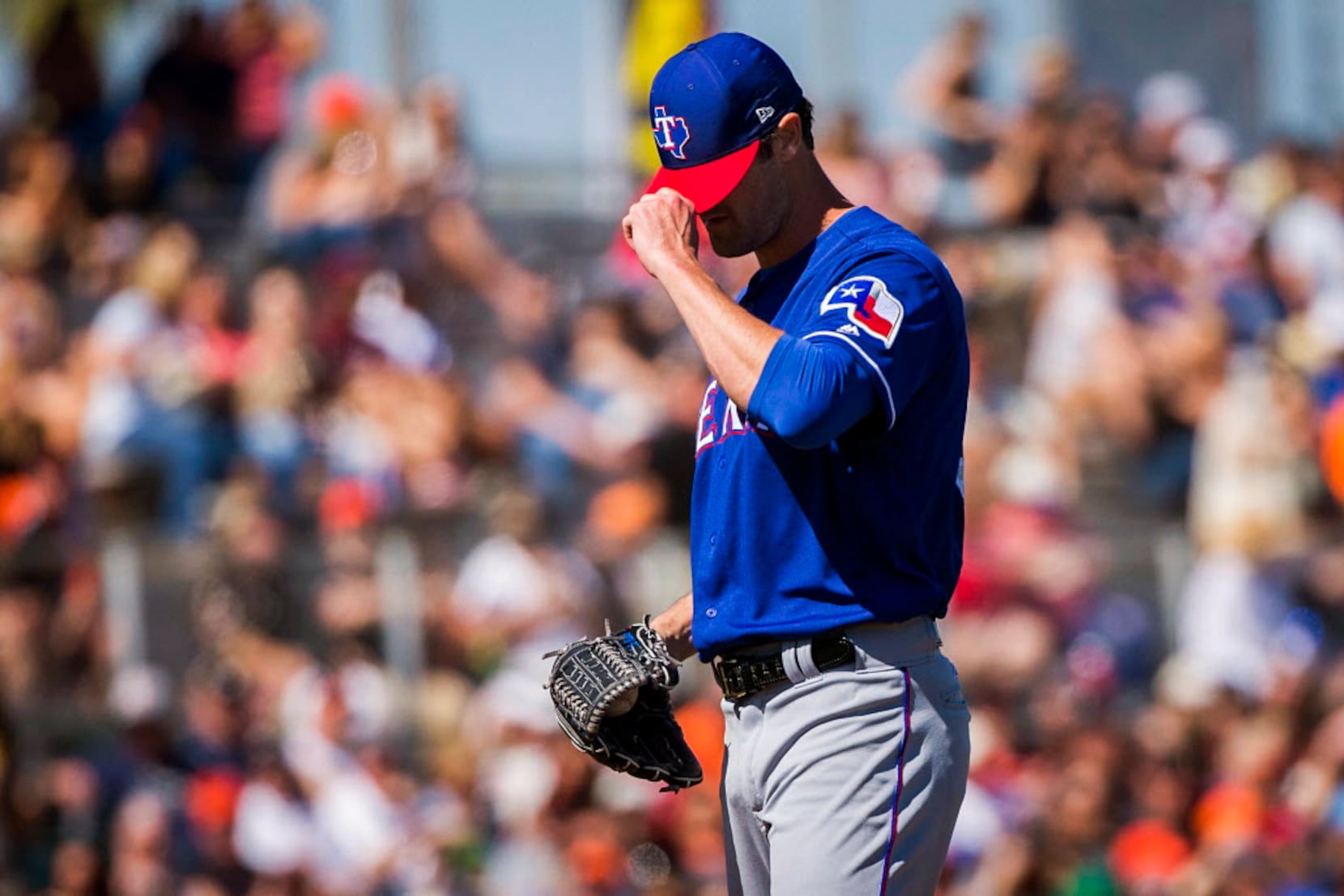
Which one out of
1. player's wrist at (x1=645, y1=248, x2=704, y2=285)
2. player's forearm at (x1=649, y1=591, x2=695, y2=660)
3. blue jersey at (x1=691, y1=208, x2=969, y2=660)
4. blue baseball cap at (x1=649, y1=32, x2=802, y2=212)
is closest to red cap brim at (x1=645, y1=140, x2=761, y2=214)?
blue baseball cap at (x1=649, y1=32, x2=802, y2=212)

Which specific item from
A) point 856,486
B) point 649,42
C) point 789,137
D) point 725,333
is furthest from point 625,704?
point 649,42

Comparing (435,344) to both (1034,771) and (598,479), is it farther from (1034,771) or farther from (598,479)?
(1034,771)

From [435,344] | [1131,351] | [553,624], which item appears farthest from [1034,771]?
[435,344]

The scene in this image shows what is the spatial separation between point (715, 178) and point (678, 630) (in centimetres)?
92

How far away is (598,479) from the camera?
33.7 ft

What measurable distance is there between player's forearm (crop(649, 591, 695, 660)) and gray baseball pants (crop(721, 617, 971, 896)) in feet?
1.02

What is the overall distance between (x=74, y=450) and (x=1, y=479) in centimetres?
41

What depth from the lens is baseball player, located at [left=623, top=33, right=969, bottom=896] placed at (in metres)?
3.38

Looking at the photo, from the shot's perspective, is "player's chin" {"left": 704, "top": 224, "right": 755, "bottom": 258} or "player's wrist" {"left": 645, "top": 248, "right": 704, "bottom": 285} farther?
"player's chin" {"left": 704, "top": 224, "right": 755, "bottom": 258}

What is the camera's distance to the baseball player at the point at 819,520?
133 inches

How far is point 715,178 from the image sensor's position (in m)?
3.51

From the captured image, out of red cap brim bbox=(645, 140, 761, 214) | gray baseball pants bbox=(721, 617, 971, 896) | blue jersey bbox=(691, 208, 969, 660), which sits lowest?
gray baseball pants bbox=(721, 617, 971, 896)

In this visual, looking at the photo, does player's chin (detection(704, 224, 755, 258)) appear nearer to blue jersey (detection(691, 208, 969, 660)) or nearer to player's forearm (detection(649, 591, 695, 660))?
blue jersey (detection(691, 208, 969, 660))

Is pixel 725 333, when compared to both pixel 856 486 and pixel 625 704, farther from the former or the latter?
pixel 625 704
